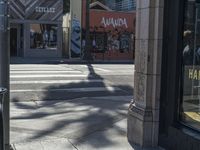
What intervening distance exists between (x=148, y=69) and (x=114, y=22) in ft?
92.6

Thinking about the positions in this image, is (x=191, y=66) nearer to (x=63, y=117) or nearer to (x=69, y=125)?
(x=69, y=125)

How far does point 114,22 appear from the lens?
34469mm

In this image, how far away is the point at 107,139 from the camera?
7.19 meters

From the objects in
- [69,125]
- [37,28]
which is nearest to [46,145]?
[69,125]

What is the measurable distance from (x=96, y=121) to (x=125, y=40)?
87.2ft

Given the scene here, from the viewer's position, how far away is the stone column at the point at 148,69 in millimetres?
6414

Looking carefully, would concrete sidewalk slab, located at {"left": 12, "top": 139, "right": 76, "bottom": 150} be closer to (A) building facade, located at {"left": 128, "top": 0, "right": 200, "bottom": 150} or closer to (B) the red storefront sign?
(A) building facade, located at {"left": 128, "top": 0, "right": 200, "bottom": 150}

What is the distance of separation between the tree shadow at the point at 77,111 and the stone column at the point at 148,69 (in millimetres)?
671

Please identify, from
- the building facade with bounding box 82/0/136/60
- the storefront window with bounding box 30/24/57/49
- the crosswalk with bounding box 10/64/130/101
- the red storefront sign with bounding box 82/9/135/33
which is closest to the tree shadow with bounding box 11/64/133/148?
the crosswalk with bounding box 10/64/130/101

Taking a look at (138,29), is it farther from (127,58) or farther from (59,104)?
(127,58)

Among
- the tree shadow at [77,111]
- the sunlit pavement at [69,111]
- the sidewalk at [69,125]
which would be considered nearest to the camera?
the sidewalk at [69,125]

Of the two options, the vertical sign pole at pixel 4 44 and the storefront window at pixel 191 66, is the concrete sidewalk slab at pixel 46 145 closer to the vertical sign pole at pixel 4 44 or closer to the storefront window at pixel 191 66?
the vertical sign pole at pixel 4 44

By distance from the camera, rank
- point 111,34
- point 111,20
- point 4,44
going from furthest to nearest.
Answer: point 111,34, point 111,20, point 4,44

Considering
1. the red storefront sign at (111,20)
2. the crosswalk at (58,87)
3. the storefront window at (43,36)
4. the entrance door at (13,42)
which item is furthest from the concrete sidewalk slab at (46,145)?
the entrance door at (13,42)
